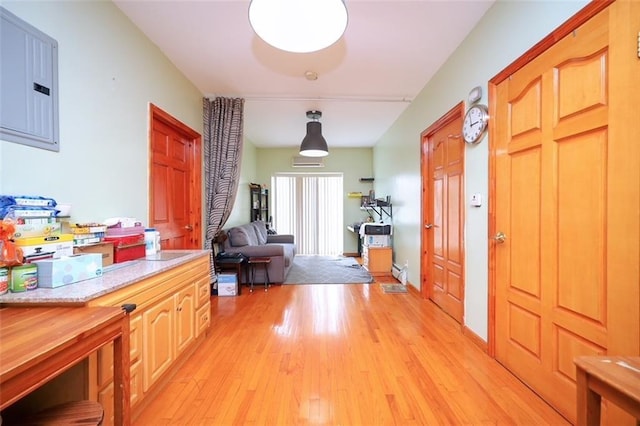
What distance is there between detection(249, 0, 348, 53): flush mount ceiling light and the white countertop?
1.56 m

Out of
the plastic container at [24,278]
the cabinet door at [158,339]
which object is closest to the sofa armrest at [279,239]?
the cabinet door at [158,339]

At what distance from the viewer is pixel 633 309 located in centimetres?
109

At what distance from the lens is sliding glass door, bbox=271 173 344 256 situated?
6.66 meters

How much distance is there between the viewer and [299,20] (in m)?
1.43

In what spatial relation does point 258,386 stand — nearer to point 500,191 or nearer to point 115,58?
point 500,191

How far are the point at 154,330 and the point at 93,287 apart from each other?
512 millimetres

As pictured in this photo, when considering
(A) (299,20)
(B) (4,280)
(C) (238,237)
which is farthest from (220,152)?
(B) (4,280)

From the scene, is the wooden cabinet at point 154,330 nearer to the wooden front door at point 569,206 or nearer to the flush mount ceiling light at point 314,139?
the wooden front door at point 569,206

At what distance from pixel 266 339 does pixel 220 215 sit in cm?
176

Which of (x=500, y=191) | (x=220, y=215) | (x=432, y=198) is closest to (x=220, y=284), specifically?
(x=220, y=215)

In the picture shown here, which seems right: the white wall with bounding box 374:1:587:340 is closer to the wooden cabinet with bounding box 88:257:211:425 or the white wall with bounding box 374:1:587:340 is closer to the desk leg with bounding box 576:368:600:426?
the desk leg with bounding box 576:368:600:426

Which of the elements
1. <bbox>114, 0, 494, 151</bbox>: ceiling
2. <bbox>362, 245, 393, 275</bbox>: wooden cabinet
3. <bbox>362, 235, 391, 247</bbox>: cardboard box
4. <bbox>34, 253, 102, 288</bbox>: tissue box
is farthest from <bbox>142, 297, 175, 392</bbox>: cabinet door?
<bbox>362, 235, 391, 247</bbox>: cardboard box

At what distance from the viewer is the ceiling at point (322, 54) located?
1.98 meters

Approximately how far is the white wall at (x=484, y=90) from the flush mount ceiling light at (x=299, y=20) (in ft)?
3.90
